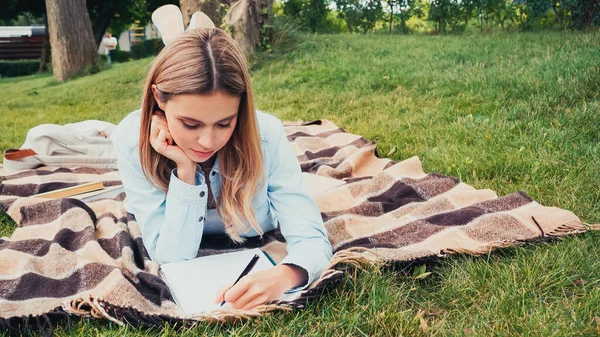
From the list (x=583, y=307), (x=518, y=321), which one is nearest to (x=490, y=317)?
(x=518, y=321)

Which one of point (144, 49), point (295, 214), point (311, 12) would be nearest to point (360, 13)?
point (311, 12)

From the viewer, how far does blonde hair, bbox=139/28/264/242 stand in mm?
2021

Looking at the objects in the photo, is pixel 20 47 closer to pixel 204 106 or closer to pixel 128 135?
pixel 128 135

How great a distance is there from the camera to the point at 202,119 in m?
2.04

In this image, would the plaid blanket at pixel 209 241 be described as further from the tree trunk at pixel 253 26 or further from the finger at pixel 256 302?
the tree trunk at pixel 253 26

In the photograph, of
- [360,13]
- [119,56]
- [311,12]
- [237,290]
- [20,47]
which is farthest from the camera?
[20,47]

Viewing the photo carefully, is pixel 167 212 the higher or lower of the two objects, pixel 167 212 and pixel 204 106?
the lower

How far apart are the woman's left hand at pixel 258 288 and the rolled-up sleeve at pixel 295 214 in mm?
83

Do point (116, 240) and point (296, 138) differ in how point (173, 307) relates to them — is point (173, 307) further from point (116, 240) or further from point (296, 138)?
point (296, 138)

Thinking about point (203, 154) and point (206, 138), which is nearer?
point (206, 138)

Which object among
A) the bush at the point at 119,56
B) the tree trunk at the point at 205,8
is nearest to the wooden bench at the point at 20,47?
the bush at the point at 119,56

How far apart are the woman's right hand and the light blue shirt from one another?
0.31 feet

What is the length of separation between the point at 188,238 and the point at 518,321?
1.33m

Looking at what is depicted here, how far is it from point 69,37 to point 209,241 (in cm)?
1189
